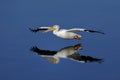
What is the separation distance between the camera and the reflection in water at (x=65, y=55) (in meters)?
6.97

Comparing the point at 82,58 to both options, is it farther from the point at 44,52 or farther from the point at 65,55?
the point at 44,52

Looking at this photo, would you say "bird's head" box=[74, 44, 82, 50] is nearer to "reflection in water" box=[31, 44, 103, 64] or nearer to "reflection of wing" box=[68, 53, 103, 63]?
"reflection in water" box=[31, 44, 103, 64]

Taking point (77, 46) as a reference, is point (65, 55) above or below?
below

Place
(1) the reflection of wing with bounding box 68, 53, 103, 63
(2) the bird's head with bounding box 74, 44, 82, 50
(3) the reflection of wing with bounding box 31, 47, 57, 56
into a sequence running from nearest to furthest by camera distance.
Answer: (1) the reflection of wing with bounding box 68, 53, 103, 63 → (3) the reflection of wing with bounding box 31, 47, 57, 56 → (2) the bird's head with bounding box 74, 44, 82, 50

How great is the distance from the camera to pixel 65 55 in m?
7.18

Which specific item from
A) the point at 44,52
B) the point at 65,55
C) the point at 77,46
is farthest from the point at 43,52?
the point at 77,46

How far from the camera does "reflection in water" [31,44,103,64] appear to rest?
6973 millimetres

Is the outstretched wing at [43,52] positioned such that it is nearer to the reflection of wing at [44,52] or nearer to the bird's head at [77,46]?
the reflection of wing at [44,52]

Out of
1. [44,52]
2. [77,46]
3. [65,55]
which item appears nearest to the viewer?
[65,55]

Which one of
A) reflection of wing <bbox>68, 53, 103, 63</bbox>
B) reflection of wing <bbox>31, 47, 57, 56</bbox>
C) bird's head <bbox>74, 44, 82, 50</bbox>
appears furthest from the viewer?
bird's head <bbox>74, 44, 82, 50</bbox>

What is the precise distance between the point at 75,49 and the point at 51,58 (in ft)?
1.43

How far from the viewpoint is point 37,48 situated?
7.43 meters

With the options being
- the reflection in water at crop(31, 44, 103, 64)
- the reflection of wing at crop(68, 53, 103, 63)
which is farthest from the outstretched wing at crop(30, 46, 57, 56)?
the reflection of wing at crop(68, 53, 103, 63)

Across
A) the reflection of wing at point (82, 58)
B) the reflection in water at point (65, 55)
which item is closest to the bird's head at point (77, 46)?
the reflection in water at point (65, 55)
